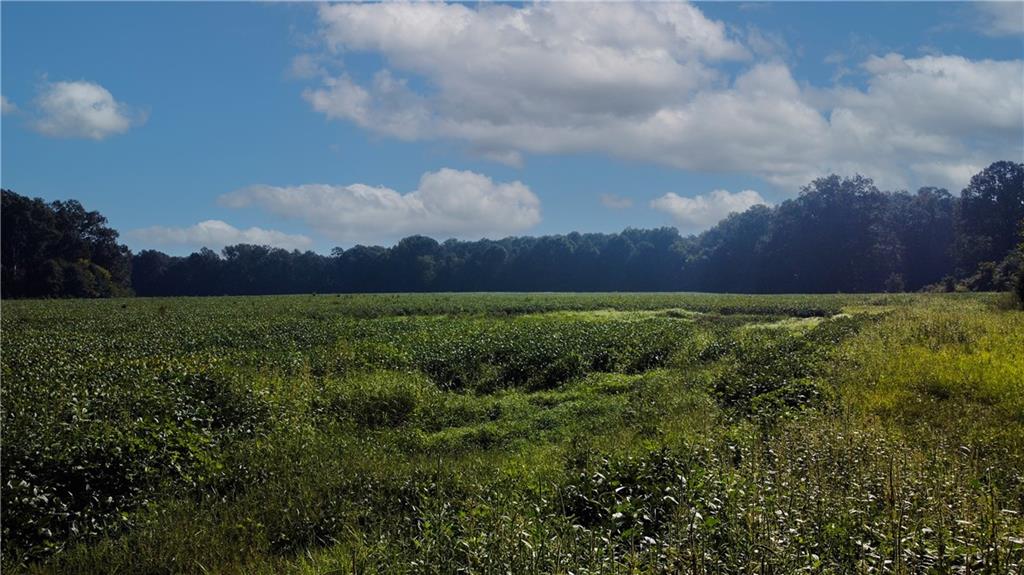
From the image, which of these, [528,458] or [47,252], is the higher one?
[47,252]

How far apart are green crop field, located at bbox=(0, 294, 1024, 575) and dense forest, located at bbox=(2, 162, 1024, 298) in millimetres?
42277

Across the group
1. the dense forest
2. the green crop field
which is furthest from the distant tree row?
the green crop field

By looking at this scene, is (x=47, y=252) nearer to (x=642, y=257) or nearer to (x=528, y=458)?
(x=642, y=257)

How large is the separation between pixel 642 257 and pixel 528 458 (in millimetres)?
92917

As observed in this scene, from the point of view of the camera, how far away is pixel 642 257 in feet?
334

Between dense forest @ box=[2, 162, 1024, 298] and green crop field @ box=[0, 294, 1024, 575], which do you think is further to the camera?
dense forest @ box=[2, 162, 1024, 298]

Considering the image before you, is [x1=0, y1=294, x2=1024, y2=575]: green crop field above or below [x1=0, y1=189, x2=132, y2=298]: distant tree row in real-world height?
below

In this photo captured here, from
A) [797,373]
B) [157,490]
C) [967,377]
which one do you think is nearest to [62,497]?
[157,490]

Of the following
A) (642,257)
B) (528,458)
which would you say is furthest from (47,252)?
(528,458)

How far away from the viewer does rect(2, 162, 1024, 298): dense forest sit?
7131 cm

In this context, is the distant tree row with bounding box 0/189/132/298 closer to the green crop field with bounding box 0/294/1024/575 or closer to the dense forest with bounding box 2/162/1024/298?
the dense forest with bounding box 2/162/1024/298

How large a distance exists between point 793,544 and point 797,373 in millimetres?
10227

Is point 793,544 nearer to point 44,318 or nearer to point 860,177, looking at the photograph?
point 44,318

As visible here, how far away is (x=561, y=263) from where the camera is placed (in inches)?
4099
